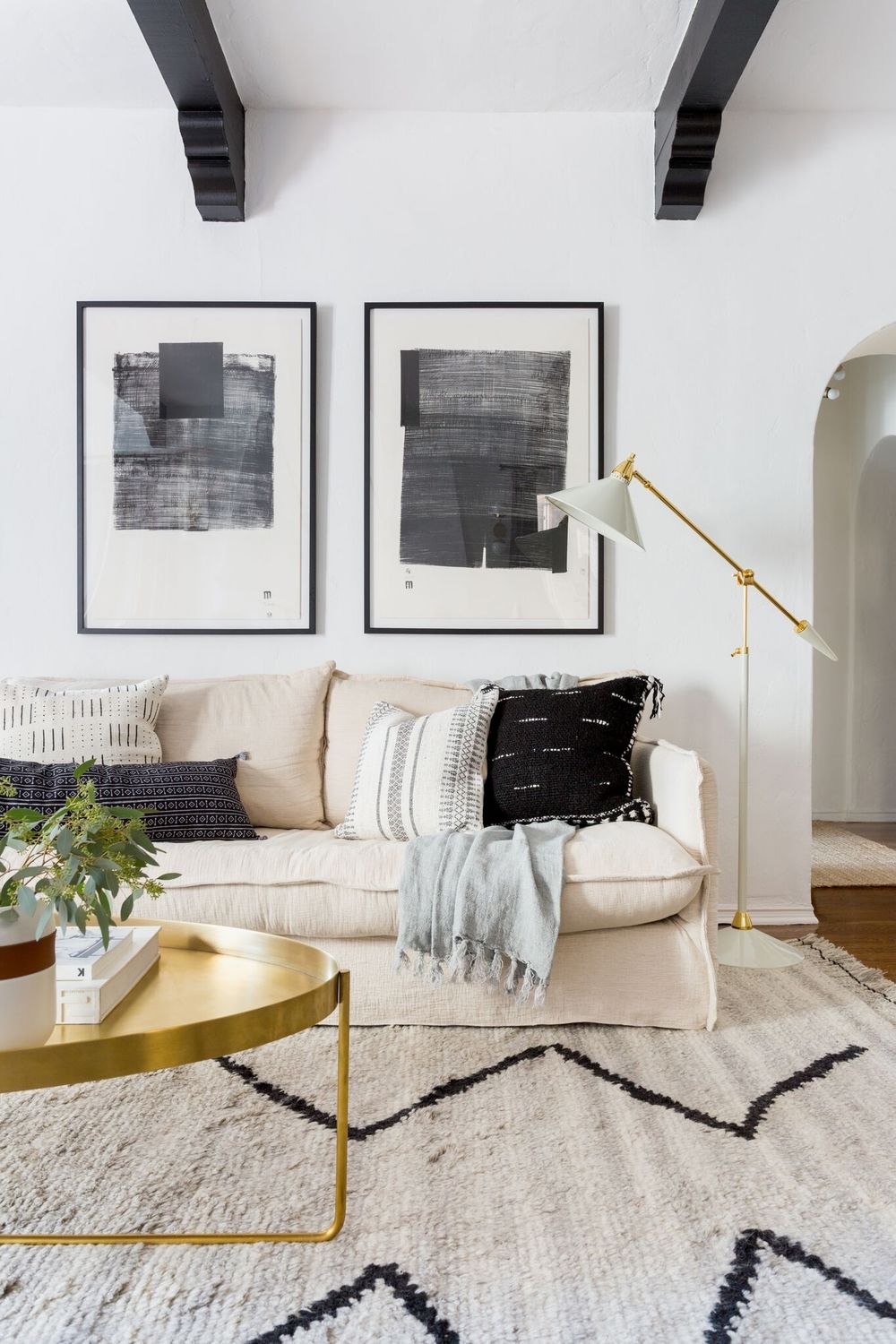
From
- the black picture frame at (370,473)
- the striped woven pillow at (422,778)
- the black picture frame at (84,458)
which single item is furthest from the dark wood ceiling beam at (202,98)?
the striped woven pillow at (422,778)

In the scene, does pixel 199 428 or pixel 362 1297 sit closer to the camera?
pixel 362 1297

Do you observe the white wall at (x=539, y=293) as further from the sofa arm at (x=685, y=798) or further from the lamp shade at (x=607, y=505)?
the sofa arm at (x=685, y=798)

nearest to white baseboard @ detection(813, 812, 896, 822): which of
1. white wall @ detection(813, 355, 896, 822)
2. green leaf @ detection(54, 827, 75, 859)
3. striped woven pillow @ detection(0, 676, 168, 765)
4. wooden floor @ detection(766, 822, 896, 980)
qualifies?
white wall @ detection(813, 355, 896, 822)

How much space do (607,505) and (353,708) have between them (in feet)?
3.14

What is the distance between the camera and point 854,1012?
7.13 feet

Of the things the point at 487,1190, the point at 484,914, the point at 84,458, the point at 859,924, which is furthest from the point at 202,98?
the point at 859,924

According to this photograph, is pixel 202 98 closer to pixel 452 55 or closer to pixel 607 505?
pixel 452 55

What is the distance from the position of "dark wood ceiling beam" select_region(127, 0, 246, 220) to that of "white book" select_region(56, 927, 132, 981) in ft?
7.63

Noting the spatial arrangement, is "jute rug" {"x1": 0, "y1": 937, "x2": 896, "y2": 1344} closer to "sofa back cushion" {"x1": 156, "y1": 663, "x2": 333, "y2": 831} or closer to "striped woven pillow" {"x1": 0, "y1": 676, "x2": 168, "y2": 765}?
"sofa back cushion" {"x1": 156, "y1": 663, "x2": 333, "y2": 831}

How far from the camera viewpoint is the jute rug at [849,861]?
12.0ft

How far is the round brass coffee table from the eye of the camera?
1.08m

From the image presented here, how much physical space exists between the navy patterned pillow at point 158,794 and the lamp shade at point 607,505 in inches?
47.7

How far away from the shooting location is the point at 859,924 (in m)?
3.03

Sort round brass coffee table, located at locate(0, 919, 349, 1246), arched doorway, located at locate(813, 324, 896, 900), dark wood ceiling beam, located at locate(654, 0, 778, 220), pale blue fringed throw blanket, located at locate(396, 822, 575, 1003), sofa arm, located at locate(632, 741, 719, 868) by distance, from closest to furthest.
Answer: round brass coffee table, located at locate(0, 919, 349, 1246), pale blue fringed throw blanket, located at locate(396, 822, 575, 1003), sofa arm, located at locate(632, 741, 719, 868), dark wood ceiling beam, located at locate(654, 0, 778, 220), arched doorway, located at locate(813, 324, 896, 900)
